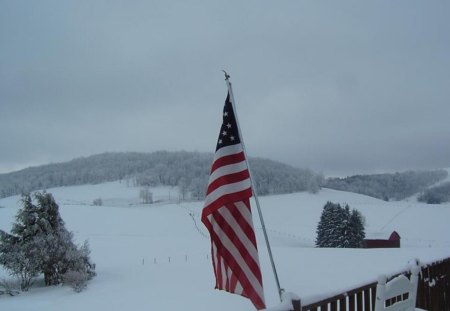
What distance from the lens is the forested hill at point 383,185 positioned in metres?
145

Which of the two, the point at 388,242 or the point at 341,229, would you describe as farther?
the point at 388,242

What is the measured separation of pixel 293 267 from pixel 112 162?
15570 cm

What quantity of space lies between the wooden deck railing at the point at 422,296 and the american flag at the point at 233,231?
787mm

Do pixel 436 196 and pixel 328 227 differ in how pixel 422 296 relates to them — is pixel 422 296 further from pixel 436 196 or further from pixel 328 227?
pixel 436 196

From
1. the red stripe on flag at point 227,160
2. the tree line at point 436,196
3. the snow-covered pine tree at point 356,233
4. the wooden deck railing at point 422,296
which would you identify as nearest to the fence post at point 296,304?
the wooden deck railing at point 422,296

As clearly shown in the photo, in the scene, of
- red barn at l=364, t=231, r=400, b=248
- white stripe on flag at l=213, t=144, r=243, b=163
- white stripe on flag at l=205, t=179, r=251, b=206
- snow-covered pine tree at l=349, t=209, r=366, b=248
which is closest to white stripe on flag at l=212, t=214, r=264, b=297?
white stripe on flag at l=205, t=179, r=251, b=206

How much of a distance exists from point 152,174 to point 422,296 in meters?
144

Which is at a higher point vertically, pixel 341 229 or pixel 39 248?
pixel 39 248

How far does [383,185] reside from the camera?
156m

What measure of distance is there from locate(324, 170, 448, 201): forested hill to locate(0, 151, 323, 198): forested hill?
23075 millimetres

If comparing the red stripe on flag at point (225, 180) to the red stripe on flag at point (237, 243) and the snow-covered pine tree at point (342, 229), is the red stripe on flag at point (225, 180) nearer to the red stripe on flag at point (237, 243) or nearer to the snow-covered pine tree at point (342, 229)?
the red stripe on flag at point (237, 243)

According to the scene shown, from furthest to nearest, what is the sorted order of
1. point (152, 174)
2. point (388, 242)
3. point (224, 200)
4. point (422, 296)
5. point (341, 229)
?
1. point (152, 174)
2. point (388, 242)
3. point (341, 229)
4. point (422, 296)
5. point (224, 200)

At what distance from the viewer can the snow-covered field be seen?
15.2 metres

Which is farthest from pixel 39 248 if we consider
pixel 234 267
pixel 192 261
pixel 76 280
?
pixel 234 267
